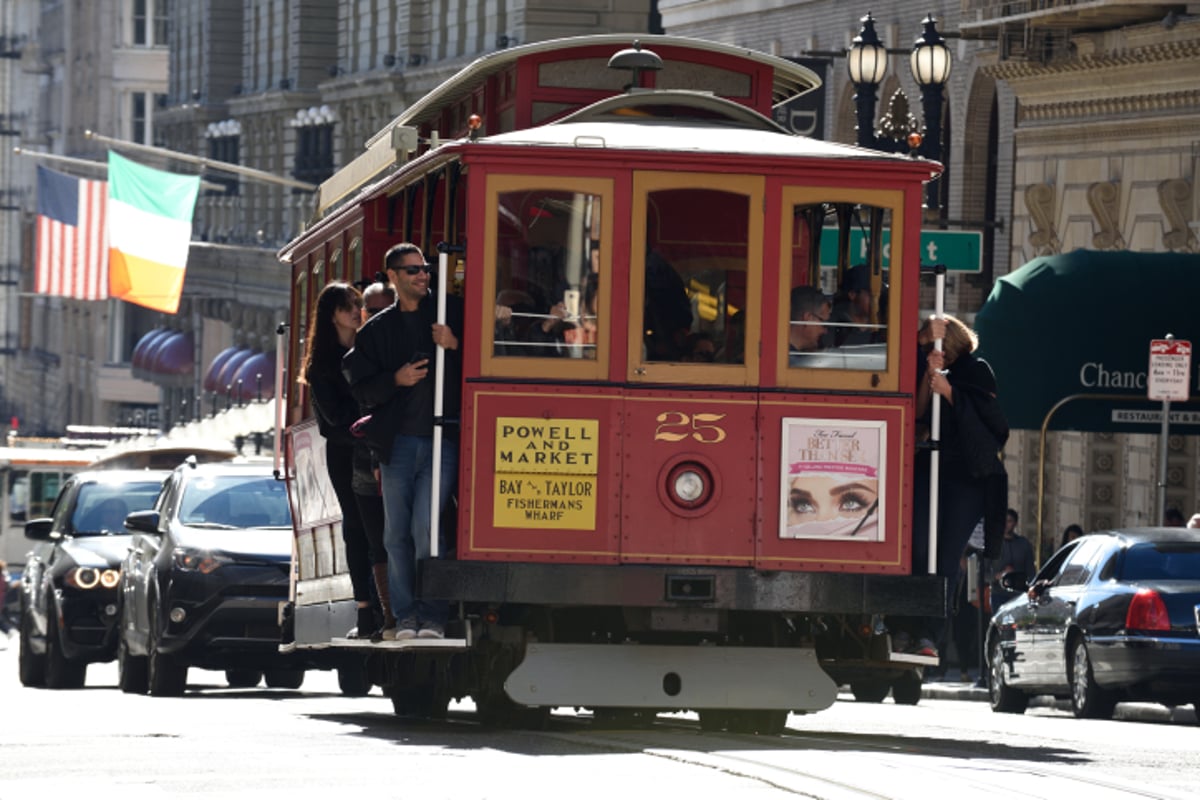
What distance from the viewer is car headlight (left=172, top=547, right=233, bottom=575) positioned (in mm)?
21266

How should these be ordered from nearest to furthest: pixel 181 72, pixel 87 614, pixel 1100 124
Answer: pixel 87 614 < pixel 1100 124 < pixel 181 72

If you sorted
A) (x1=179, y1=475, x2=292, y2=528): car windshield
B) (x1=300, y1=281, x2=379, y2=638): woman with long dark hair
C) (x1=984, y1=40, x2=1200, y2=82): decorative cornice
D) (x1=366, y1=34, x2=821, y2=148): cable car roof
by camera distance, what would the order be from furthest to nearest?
(x1=984, y1=40, x2=1200, y2=82): decorative cornice → (x1=179, y1=475, x2=292, y2=528): car windshield → (x1=366, y1=34, x2=821, y2=148): cable car roof → (x1=300, y1=281, x2=379, y2=638): woman with long dark hair

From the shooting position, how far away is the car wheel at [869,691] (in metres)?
23.9

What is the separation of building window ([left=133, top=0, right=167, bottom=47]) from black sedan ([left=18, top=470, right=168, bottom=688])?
77.3 meters

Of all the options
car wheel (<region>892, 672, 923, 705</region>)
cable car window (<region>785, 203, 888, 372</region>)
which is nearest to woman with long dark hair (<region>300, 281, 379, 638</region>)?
cable car window (<region>785, 203, 888, 372</region>)

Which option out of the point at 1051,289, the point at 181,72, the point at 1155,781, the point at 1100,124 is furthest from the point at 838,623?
the point at 181,72

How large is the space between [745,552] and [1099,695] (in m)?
6.75

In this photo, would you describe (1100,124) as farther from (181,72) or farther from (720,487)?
(181,72)

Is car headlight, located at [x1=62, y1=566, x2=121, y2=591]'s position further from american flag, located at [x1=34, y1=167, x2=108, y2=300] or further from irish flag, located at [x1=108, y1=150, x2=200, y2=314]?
american flag, located at [x1=34, y1=167, x2=108, y2=300]

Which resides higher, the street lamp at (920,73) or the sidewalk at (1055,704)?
the street lamp at (920,73)

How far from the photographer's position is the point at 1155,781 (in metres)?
13.7

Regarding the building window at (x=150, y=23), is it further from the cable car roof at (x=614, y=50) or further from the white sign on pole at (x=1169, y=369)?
the cable car roof at (x=614, y=50)

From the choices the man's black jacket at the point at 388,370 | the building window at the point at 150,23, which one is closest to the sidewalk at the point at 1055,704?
the man's black jacket at the point at 388,370

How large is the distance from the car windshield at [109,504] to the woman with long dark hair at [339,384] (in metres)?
10.1
